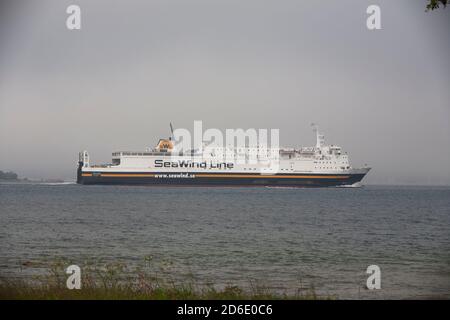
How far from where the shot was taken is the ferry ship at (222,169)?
248 feet

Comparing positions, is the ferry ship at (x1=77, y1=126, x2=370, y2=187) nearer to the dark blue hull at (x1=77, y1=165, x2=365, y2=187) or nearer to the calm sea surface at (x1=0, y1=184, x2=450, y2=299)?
the dark blue hull at (x1=77, y1=165, x2=365, y2=187)

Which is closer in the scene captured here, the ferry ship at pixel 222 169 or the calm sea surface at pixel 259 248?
the calm sea surface at pixel 259 248

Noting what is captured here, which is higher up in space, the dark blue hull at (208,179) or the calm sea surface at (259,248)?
the dark blue hull at (208,179)

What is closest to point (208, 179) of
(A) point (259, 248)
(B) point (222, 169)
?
(B) point (222, 169)

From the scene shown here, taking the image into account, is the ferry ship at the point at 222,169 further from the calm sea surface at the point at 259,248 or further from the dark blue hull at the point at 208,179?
the calm sea surface at the point at 259,248

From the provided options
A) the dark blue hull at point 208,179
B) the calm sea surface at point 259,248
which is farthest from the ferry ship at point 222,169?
the calm sea surface at point 259,248

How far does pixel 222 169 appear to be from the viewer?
7556 cm

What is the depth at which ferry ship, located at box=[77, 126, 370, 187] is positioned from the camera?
75562 mm

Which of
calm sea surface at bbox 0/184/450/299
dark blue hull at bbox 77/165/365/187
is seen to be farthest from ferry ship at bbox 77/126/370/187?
calm sea surface at bbox 0/184/450/299

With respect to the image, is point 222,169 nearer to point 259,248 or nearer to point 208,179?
point 208,179

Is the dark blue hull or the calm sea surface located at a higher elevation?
the dark blue hull
